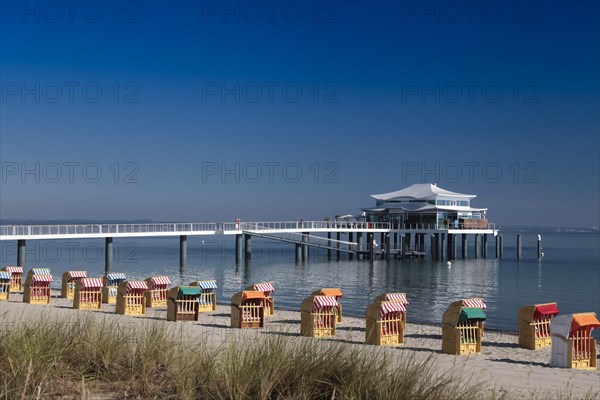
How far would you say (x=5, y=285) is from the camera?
2523 cm

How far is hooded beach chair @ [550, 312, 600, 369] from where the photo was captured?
13609 mm

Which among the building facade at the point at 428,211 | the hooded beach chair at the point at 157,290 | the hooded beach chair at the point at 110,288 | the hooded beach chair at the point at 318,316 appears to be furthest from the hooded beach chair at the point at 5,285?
the building facade at the point at 428,211

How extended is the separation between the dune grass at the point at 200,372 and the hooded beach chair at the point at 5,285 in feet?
61.8

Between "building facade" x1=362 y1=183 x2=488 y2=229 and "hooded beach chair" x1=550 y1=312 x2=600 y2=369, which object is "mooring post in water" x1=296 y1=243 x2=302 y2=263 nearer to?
"building facade" x1=362 y1=183 x2=488 y2=229

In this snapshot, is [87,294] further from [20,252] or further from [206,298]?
[20,252]

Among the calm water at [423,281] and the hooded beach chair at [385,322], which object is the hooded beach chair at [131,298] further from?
the hooded beach chair at [385,322]

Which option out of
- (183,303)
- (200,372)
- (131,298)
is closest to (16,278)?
(131,298)

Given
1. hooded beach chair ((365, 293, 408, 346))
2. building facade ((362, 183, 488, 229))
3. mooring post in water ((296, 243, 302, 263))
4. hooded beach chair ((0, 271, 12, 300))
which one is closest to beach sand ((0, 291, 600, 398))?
hooded beach chair ((365, 293, 408, 346))

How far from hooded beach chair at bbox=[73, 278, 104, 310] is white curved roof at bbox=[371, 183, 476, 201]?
4699 centimetres

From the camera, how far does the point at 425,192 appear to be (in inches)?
2665

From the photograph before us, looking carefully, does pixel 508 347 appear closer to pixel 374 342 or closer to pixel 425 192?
pixel 374 342

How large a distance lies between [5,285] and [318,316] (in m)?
14.3

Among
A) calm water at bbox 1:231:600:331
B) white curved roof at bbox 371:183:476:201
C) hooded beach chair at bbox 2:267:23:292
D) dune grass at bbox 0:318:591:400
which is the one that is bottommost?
calm water at bbox 1:231:600:331

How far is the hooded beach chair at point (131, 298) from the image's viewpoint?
67.1 ft
